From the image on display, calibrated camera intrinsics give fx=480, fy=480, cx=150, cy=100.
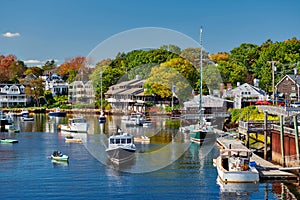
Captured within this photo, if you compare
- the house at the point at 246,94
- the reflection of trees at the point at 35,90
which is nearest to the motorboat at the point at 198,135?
the house at the point at 246,94

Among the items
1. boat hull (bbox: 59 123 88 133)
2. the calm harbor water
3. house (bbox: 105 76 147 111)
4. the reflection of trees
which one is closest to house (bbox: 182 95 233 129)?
house (bbox: 105 76 147 111)

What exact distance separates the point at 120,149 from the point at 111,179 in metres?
7.18

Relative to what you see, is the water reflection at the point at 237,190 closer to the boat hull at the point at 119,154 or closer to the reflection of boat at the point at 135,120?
the boat hull at the point at 119,154

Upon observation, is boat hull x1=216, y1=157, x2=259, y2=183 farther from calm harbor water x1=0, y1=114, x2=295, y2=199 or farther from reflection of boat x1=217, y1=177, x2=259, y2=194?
calm harbor water x1=0, y1=114, x2=295, y2=199

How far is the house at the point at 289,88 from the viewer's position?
8196 cm

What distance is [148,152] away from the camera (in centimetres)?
4728

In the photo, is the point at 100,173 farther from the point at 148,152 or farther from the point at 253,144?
the point at 253,144

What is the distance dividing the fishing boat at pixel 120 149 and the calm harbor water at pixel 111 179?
944 mm

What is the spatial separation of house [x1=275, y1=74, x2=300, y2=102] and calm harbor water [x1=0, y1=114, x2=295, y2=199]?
37.4 meters

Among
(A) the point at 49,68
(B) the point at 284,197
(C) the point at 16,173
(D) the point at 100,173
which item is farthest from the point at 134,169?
(A) the point at 49,68

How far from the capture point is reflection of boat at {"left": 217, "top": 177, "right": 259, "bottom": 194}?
30.6 meters

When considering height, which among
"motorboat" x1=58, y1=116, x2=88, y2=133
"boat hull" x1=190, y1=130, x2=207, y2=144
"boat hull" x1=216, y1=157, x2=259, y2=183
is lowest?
"boat hull" x1=216, y1=157, x2=259, y2=183

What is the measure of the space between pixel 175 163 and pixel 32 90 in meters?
104

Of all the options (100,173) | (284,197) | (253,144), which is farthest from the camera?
(253,144)
